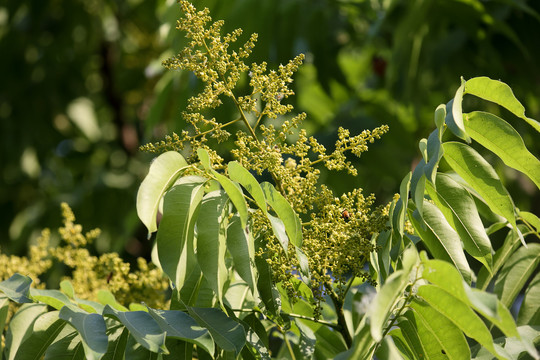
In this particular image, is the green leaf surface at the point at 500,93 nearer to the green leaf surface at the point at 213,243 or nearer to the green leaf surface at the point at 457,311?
the green leaf surface at the point at 457,311

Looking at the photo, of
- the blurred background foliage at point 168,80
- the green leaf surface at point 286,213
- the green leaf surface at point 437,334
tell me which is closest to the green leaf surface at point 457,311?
the green leaf surface at point 437,334

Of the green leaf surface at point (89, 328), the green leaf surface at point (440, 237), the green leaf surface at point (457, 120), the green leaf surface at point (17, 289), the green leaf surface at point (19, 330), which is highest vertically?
the green leaf surface at point (457, 120)

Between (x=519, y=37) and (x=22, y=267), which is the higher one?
(x=519, y=37)

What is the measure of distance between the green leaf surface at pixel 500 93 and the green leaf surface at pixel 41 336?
861 mm

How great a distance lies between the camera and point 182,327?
1.11 m

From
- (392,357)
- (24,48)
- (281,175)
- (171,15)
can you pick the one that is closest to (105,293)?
(281,175)

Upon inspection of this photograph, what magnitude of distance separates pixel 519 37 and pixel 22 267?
2187 mm

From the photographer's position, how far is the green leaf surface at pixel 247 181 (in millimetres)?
1086

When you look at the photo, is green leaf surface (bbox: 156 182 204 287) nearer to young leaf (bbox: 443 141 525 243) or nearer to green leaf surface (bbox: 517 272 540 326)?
young leaf (bbox: 443 141 525 243)

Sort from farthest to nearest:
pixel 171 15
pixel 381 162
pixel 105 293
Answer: pixel 381 162, pixel 171 15, pixel 105 293

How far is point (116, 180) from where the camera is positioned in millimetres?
4344

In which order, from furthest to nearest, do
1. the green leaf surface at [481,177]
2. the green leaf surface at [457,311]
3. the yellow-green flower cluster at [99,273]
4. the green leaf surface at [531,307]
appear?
the yellow-green flower cluster at [99,273] → the green leaf surface at [531,307] → the green leaf surface at [481,177] → the green leaf surface at [457,311]

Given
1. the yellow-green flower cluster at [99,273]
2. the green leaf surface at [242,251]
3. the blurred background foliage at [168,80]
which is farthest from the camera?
the blurred background foliage at [168,80]

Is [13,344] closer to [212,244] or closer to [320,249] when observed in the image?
[212,244]
